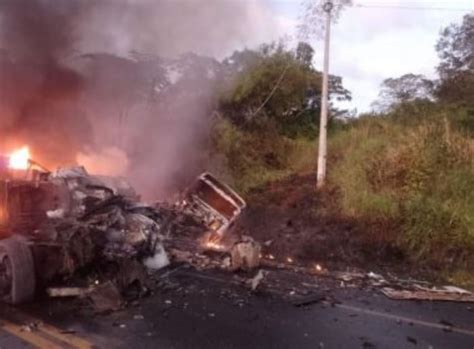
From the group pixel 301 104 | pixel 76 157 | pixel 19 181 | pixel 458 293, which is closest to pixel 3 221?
pixel 19 181

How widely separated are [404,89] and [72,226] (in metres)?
14.9

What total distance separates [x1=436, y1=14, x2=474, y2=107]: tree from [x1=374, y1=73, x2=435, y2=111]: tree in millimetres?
820

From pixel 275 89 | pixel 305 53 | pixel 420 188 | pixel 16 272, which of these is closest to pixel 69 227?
pixel 16 272

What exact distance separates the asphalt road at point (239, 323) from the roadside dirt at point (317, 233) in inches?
91.2

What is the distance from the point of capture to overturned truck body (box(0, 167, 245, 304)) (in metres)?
5.92

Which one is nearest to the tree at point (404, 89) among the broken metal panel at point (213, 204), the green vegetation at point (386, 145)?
the green vegetation at point (386, 145)

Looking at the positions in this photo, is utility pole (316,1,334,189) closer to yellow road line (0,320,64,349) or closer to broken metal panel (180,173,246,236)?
broken metal panel (180,173,246,236)

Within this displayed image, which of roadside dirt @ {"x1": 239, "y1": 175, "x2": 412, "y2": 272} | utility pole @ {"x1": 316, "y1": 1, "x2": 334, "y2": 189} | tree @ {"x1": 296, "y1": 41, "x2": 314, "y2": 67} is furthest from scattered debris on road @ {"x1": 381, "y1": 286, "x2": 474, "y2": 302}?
tree @ {"x1": 296, "y1": 41, "x2": 314, "y2": 67}

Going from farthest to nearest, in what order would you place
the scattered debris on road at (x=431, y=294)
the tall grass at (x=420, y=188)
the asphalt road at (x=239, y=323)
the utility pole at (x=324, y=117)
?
the utility pole at (x=324, y=117)
the tall grass at (x=420, y=188)
the scattered debris on road at (x=431, y=294)
the asphalt road at (x=239, y=323)

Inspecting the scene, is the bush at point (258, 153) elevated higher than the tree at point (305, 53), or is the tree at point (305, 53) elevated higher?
the tree at point (305, 53)

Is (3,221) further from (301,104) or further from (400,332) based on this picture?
(301,104)

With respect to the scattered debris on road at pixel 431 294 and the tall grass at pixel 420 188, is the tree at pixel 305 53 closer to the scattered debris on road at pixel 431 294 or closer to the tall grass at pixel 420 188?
the tall grass at pixel 420 188

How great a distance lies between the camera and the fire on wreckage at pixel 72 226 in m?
5.96

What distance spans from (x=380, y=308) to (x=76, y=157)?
9.15 meters
